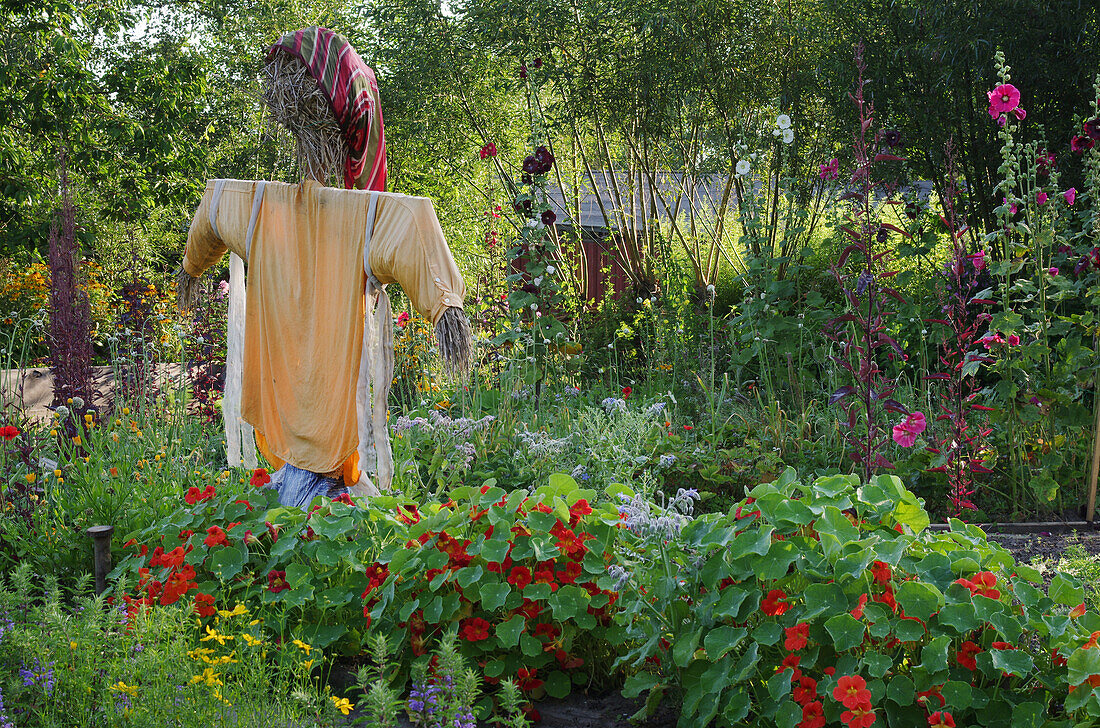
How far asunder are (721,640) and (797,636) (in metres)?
0.15

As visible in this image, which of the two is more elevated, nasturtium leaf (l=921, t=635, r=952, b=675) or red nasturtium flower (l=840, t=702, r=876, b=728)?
nasturtium leaf (l=921, t=635, r=952, b=675)

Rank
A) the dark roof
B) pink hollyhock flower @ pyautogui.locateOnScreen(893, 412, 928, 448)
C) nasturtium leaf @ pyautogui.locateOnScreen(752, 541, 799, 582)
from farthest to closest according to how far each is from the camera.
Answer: the dark roof, pink hollyhock flower @ pyautogui.locateOnScreen(893, 412, 928, 448), nasturtium leaf @ pyautogui.locateOnScreen(752, 541, 799, 582)

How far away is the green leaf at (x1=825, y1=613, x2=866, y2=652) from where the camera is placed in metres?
1.60

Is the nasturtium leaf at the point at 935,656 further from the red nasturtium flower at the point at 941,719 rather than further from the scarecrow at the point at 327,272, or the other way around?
the scarecrow at the point at 327,272

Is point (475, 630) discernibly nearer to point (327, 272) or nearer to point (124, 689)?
point (124, 689)

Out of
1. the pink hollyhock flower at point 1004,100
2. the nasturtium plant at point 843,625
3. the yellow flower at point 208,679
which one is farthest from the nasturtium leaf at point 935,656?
the pink hollyhock flower at point 1004,100

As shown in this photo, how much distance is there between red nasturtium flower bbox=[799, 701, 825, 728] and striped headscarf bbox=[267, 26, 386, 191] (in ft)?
6.12

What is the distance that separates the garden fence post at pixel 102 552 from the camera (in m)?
2.36

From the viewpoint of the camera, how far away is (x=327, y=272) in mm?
2520

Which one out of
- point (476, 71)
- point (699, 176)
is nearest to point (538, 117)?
point (476, 71)

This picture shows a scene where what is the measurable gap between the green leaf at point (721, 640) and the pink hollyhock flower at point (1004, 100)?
248cm

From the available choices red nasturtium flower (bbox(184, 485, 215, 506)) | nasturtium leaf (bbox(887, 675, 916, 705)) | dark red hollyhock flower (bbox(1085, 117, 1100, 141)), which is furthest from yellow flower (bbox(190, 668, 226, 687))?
dark red hollyhock flower (bbox(1085, 117, 1100, 141))

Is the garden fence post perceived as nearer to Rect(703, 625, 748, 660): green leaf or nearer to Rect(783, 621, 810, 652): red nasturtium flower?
Rect(703, 625, 748, 660): green leaf

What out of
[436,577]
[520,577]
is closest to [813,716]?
[520,577]
